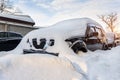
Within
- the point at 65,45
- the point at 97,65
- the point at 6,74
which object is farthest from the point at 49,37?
the point at 6,74

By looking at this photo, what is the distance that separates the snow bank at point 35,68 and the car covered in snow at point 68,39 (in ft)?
7.99

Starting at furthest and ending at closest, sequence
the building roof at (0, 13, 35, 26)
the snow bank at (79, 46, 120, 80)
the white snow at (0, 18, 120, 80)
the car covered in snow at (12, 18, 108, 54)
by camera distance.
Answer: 1. the building roof at (0, 13, 35, 26)
2. the car covered in snow at (12, 18, 108, 54)
3. the snow bank at (79, 46, 120, 80)
4. the white snow at (0, 18, 120, 80)

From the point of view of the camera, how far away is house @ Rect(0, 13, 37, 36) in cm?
2161

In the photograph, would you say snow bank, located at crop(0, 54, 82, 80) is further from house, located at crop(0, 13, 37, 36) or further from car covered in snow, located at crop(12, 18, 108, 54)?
house, located at crop(0, 13, 37, 36)

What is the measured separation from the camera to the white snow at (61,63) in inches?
190

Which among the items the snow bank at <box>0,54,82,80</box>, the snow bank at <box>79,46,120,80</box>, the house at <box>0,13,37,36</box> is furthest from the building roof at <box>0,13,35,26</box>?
the snow bank at <box>0,54,82,80</box>

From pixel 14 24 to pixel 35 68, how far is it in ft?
60.1

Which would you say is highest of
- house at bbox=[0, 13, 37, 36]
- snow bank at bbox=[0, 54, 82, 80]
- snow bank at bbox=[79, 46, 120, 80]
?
snow bank at bbox=[0, 54, 82, 80]

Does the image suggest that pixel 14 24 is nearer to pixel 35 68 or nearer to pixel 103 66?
pixel 103 66

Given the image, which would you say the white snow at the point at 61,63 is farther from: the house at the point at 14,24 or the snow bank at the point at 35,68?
the house at the point at 14,24

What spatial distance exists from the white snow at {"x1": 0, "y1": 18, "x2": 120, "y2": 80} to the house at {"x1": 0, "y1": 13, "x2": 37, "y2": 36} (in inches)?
500

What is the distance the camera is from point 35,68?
495 cm

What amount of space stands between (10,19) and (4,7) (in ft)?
65.5

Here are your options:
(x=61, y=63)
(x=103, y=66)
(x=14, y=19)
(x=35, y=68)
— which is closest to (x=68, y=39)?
(x=103, y=66)
